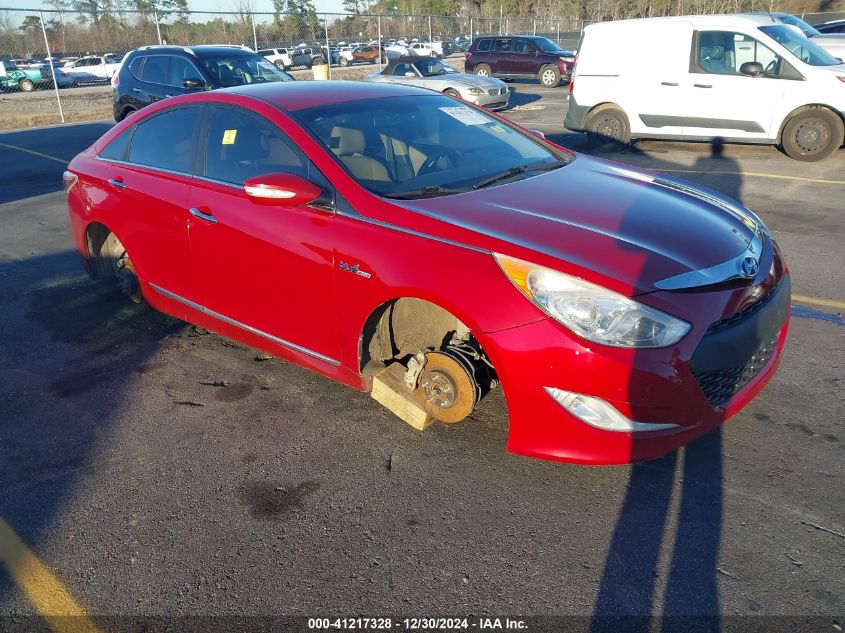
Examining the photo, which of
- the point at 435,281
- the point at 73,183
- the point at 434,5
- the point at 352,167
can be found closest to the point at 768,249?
the point at 435,281

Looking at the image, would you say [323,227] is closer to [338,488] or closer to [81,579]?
[338,488]

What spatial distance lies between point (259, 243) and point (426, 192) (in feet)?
3.03

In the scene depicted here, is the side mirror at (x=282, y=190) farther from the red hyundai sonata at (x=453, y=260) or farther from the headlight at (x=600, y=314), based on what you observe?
the headlight at (x=600, y=314)

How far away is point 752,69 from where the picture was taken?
9398mm

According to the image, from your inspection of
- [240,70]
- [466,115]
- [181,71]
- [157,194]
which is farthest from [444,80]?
[157,194]

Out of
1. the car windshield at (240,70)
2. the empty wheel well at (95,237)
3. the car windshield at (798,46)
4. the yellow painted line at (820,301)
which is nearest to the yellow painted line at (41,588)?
the empty wheel well at (95,237)

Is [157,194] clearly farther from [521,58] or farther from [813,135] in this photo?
[521,58]

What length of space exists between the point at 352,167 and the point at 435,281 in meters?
0.90

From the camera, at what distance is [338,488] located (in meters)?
3.01

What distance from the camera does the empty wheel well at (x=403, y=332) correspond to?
10.5ft

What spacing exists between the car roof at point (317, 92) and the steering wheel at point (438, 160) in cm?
61

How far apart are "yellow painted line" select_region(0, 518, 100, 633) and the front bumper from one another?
1743 millimetres

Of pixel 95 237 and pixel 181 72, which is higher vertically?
pixel 181 72

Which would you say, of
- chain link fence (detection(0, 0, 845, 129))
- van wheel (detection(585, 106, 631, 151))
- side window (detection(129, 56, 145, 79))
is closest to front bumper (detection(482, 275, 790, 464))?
van wheel (detection(585, 106, 631, 151))
